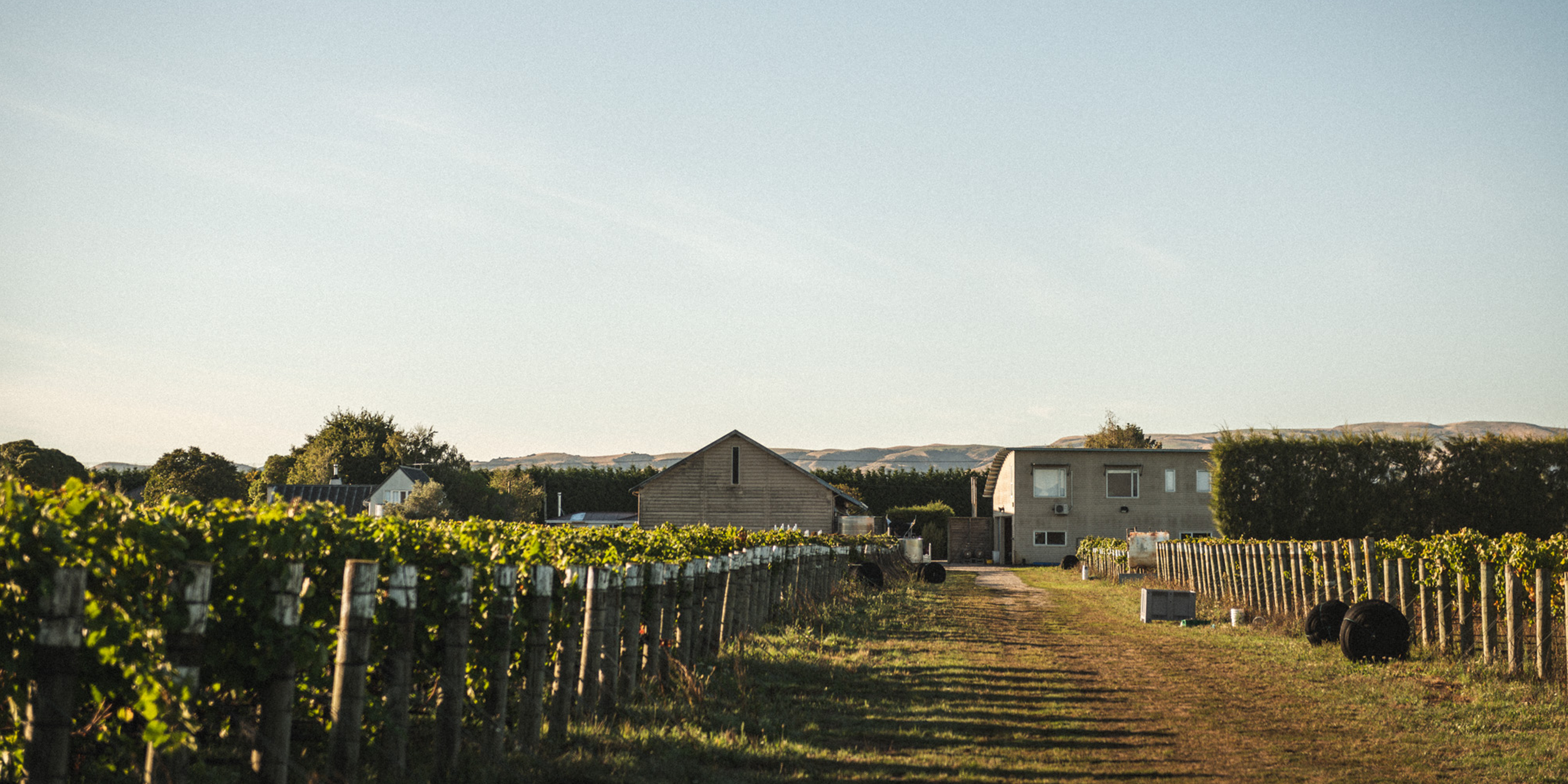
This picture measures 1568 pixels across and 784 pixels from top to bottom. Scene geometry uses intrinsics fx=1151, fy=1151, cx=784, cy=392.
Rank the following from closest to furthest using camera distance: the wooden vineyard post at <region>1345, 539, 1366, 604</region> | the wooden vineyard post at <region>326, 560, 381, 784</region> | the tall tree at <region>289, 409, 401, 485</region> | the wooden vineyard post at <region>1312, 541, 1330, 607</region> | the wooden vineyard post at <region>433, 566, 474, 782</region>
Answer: the wooden vineyard post at <region>326, 560, 381, 784</region> < the wooden vineyard post at <region>433, 566, 474, 782</region> < the wooden vineyard post at <region>1345, 539, 1366, 604</region> < the wooden vineyard post at <region>1312, 541, 1330, 607</region> < the tall tree at <region>289, 409, 401, 485</region>

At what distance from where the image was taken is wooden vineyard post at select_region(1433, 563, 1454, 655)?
13172mm

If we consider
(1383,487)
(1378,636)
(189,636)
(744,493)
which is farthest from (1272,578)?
(744,493)

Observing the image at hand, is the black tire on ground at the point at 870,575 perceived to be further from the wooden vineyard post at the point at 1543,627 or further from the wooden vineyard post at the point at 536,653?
the wooden vineyard post at the point at 536,653

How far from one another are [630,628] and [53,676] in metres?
5.41

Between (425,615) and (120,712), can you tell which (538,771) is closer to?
(425,615)

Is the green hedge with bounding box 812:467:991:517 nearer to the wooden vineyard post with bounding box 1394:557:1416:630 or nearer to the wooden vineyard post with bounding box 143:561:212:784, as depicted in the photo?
the wooden vineyard post with bounding box 1394:557:1416:630

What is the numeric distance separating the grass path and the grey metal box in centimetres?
416

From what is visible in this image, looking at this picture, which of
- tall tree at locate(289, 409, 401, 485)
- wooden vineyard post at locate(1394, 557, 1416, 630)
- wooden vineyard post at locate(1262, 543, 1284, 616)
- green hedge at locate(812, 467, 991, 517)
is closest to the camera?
wooden vineyard post at locate(1394, 557, 1416, 630)

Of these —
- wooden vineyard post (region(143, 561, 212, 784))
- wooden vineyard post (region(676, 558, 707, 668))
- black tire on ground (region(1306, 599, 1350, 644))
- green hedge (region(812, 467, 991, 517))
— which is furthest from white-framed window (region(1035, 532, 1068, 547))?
wooden vineyard post (region(143, 561, 212, 784))

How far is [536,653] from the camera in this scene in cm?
762

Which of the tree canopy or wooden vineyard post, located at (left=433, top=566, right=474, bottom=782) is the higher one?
the tree canopy

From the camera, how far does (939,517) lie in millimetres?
64062

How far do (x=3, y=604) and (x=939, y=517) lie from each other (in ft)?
200

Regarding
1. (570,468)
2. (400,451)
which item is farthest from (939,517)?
(400,451)
